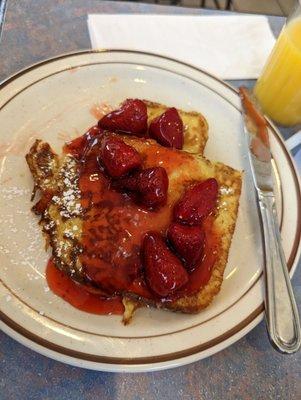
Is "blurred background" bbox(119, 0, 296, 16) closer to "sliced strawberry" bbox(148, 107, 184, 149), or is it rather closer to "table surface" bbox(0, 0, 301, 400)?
"sliced strawberry" bbox(148, 107, 184, 149)

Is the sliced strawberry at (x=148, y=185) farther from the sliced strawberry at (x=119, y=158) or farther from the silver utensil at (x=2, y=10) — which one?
the silver utensil at (x=2, y=10)

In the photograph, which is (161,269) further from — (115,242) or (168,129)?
(168,129)

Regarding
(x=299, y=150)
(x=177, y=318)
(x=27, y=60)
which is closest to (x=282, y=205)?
(x=299, y=150)

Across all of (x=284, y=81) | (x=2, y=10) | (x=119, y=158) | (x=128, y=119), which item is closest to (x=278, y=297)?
(x=119, y=158)

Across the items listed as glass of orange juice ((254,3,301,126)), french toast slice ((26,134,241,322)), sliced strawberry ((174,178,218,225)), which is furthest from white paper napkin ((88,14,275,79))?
sliced strawberry ((174,178,218,225))

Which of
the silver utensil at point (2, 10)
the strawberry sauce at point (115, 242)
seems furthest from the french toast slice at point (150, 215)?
the silver utensil at point (2, 10)

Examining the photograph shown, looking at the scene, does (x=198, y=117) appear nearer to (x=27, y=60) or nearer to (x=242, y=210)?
(x=242, y=210)
